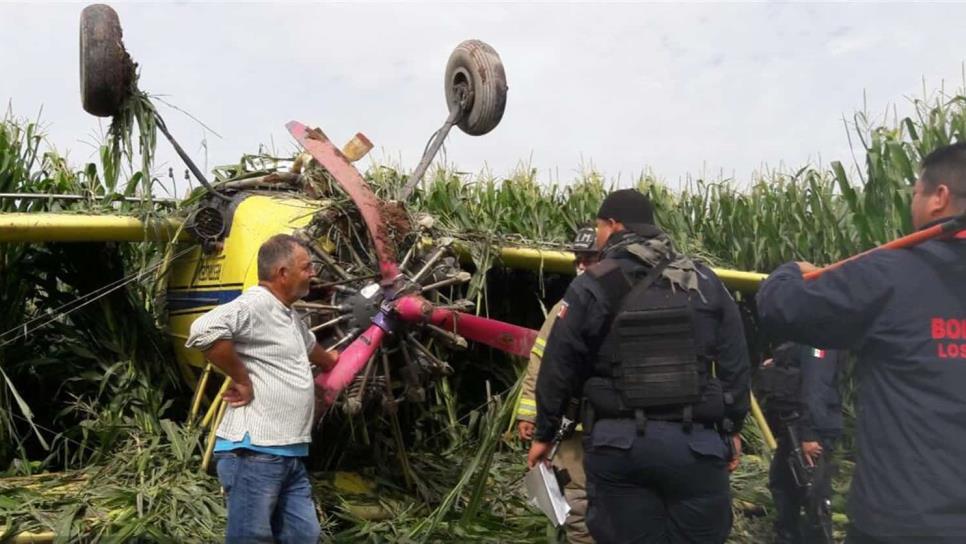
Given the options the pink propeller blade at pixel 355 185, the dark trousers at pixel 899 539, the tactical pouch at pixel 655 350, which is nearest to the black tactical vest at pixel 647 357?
the tactical pouch at pixel 655 350

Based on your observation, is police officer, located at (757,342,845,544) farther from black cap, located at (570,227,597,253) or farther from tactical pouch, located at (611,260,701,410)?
tactical pouch, located at (611,260,701,410)

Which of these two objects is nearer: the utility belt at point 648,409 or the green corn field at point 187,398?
the utility belt at point 648,409

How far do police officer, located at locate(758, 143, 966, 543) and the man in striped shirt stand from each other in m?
1.93

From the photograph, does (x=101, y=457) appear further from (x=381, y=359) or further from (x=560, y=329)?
(x=560, y=329)

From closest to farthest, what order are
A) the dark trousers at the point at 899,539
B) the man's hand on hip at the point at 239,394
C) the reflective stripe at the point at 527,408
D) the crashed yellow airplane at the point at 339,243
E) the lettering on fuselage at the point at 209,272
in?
the dark trousers at the point at 899,539, the man's hand on hip at the point at 239,394, the reflective stripe at the point at 527,408, the crashed yellow airplane at the point at 339,243, the lettering on fuselage at the point at 209,272

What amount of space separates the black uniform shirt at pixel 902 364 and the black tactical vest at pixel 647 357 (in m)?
0.72

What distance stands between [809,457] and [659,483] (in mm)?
2785

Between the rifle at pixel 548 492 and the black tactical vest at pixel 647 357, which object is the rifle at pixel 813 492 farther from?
the black tactical vest at pixel 647 357

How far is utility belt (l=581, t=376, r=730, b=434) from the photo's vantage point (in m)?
3.34

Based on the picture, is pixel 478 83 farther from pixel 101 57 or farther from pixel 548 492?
pixel 548 492

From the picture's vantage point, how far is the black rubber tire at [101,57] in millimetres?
5199

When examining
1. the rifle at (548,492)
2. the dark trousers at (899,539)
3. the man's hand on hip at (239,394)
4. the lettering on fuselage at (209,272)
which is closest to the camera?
the dark trousers at (899,539)

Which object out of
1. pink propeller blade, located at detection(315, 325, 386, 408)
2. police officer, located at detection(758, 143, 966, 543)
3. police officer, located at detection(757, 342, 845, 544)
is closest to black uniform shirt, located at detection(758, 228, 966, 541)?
police officer, located at detection(758, 143, 966, 543)

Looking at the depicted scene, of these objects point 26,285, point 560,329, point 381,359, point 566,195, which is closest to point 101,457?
point 26,285
